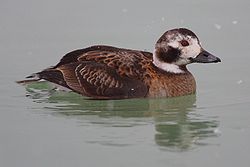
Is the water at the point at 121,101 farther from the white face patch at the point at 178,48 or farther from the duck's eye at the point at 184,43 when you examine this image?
the duck's eye at the point at 184,43

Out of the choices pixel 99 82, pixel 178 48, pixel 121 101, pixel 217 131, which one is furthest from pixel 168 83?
pixel 217 131

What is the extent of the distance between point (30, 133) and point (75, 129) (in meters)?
0.31

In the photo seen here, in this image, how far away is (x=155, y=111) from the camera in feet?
19.8

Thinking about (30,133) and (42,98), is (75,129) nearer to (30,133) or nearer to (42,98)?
(30,133)

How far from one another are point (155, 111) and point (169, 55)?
76cm

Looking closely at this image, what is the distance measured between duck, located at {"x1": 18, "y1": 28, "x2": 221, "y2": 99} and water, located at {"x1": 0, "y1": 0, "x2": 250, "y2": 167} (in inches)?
3.9

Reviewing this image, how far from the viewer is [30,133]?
5.43 meters

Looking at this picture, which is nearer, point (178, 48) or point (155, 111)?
point (155, 111)

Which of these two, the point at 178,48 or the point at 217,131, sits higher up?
the point at 178,48

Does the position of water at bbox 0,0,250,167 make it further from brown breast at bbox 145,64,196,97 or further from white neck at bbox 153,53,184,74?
white neck at bbox 153,53,184,74

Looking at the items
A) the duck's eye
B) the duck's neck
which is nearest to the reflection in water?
the duck's neck

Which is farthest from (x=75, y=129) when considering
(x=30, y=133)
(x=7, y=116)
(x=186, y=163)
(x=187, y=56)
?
(x=187, y=56)

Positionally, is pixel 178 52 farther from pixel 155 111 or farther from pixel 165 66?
pixel 155 111

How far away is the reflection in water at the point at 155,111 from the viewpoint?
5309mm
